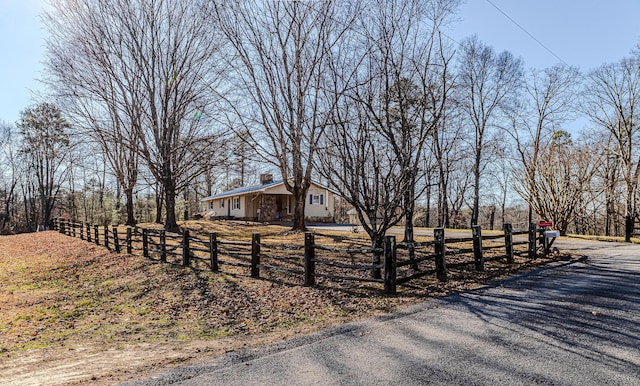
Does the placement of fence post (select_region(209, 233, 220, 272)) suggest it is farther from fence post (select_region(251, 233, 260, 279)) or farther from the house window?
the house window

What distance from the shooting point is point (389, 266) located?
6676 millimetres

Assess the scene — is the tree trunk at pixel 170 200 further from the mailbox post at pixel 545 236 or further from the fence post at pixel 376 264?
the mailbox post at pixel 545 236

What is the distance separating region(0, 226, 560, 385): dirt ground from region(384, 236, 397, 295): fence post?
27cm

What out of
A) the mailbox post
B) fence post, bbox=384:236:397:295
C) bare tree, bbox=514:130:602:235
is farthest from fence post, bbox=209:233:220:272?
bare tree, bbox=514:130:602:235

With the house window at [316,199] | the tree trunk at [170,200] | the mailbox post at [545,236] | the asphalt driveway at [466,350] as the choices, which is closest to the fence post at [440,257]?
the asphalt driveway at [466,350]

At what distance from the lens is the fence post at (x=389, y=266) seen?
21.8 ft

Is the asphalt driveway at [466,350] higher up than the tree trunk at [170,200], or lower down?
lower down

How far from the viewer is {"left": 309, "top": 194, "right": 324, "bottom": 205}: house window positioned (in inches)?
1150

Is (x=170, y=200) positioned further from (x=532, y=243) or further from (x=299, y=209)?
(x=532, y=243)

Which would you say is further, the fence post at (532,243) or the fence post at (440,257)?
the fence post at (532,243)

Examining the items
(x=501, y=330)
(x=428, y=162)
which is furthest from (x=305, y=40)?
(x=501, y=330)

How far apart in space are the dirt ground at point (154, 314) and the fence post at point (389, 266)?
27 centimetres

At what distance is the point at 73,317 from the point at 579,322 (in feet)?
27.0

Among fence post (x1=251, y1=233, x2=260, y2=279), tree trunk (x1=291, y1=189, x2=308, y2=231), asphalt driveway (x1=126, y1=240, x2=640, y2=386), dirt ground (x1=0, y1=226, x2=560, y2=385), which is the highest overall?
tree trunk (x1=291, y1=189, x2=308, y2=231)
